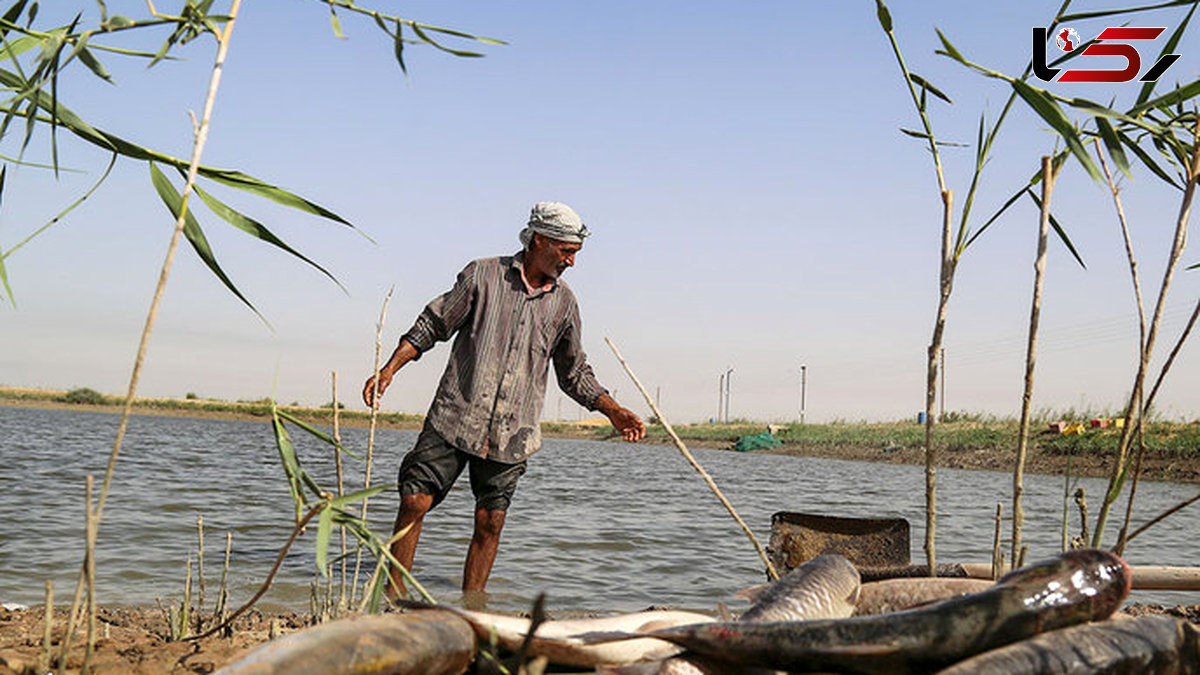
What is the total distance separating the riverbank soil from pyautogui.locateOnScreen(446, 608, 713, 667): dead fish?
581 millimetres

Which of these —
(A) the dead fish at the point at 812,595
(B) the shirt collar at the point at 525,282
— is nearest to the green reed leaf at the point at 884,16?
(A) the dead fish at the point at 812,595

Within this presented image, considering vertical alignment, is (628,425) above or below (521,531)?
above

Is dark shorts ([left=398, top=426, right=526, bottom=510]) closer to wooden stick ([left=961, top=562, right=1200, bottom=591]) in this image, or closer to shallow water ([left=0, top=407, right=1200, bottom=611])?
shallow water ([left=0, top=407, right=1200, bottom=611])

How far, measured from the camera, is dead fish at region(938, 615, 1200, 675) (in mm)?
1917

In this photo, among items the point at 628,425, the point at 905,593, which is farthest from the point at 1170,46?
the point at 628,425

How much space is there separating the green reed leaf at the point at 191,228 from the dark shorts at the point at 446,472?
2800 mm

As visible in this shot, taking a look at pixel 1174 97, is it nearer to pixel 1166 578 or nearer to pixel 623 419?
pixel 1166 578

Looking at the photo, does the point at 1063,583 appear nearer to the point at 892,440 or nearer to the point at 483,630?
the point at 483,630

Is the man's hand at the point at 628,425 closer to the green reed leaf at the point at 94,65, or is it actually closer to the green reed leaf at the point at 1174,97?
the green reed leaf at the point at 1174,97

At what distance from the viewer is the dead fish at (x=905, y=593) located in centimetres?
278

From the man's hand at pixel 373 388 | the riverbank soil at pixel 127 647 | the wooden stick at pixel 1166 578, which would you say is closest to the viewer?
the riverbank soil at pixel 127 647

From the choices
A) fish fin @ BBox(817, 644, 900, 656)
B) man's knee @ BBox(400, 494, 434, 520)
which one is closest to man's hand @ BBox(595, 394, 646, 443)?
man's knee @ BBox(400, 494, 434, 520)

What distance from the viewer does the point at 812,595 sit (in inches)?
97.8

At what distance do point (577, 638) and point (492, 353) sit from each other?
3248mm
